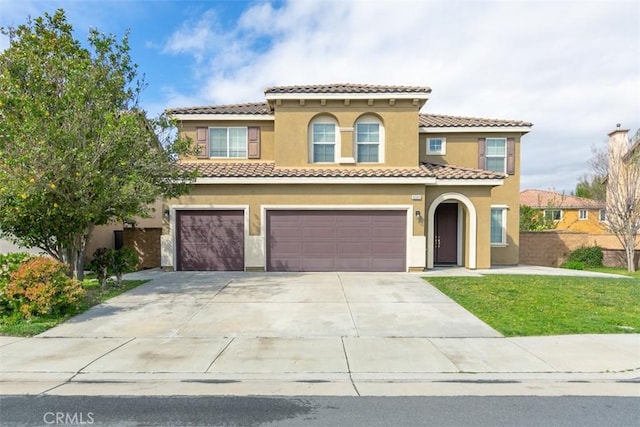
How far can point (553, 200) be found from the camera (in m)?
34.0

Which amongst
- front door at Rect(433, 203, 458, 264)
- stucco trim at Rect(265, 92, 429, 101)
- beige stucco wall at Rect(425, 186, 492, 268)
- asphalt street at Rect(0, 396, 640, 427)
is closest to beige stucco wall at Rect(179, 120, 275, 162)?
stucco trim at Rect(265, 92, 429, 101)

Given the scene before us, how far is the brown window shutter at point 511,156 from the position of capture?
15.9 metres

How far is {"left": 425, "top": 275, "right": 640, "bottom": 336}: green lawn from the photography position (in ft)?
22.4

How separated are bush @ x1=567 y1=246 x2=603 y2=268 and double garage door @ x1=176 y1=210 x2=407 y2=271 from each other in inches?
407

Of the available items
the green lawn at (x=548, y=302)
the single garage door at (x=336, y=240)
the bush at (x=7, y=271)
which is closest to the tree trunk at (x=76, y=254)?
the bush at (x=7, y=271)

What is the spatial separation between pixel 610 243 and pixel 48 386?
2297cm

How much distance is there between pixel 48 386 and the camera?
4523mm

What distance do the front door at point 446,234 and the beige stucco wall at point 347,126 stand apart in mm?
2739

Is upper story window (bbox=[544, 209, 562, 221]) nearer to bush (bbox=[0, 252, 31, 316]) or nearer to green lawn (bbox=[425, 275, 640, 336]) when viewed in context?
green lawn (bbox=[425, 275, 640, 336])

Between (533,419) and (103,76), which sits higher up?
(103,76)

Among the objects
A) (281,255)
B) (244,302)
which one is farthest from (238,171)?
(244,302)

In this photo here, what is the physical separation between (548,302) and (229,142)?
12718 millimetres

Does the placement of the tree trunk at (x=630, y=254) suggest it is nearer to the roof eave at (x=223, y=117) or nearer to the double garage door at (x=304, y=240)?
the double garage door at (x=304, y=240)

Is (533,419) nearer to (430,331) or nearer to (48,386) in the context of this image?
(430,331)
